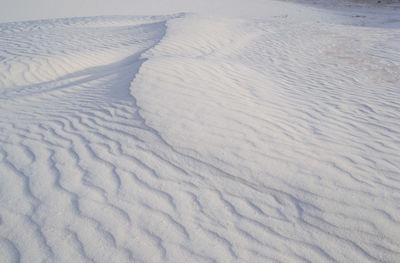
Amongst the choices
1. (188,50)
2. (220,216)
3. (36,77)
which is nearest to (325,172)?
(220,216)

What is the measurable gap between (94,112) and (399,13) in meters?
18.2

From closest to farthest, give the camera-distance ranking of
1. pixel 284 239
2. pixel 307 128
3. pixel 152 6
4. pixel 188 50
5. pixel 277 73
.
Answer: pixel 284 239 → pixel 307 128 → pixel 277 73 → pixel 188 50 → pixel 152 6

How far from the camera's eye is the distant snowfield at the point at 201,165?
7.39ft

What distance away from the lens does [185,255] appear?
2150 millimetres

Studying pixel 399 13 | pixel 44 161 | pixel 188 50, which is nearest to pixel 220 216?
pixel 44 161

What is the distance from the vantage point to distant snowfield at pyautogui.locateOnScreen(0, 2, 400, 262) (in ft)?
7.39

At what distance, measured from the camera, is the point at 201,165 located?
3053 millimetres

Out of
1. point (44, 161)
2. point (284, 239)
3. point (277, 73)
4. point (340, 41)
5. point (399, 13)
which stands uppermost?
point (399, 13)

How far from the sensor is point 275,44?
903cm

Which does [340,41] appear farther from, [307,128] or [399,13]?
[399,13]

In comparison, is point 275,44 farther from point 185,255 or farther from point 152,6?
point 152,6

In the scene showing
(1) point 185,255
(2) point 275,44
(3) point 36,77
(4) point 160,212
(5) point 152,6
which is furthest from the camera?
(5) point 152,6

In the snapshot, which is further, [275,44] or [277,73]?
[275,44]

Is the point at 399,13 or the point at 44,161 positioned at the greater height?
the point at 399,13
